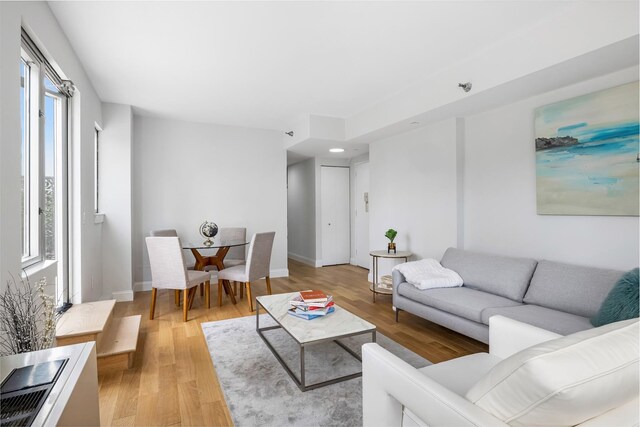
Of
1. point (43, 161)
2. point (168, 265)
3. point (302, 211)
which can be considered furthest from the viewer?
point (302, 211)

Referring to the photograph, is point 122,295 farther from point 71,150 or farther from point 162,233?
point 71,150

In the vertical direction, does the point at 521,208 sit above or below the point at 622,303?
above

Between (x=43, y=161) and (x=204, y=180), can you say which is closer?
(x=43, y=161)

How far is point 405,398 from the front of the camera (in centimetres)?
119

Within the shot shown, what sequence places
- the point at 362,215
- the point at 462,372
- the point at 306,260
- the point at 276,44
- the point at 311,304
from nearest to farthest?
the point at 462,372 < the point at 311,304 < the point at 276,44 < the point at 362,215 < the point at 306,260

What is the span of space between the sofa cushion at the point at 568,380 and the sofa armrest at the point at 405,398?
8 cm

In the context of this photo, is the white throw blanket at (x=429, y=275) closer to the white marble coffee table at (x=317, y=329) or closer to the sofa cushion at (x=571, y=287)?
the sofa cushion at (x=571, y=287)

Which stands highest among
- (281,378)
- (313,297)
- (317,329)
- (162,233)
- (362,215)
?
(362,215)

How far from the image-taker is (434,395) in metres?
1.08

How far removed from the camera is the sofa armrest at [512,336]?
5.16ft

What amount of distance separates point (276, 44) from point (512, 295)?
9.49 feet

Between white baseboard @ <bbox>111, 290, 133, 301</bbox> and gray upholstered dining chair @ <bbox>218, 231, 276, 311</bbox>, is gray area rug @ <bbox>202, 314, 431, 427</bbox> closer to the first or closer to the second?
gray upholstered dining chair @ <bbox>218, 231, 276, 311</bbox>

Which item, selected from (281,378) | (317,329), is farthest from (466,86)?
(281,378)

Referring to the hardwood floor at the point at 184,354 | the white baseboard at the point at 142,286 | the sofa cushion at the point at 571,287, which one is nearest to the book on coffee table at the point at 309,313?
the hardwood floor at the point at 184,354
